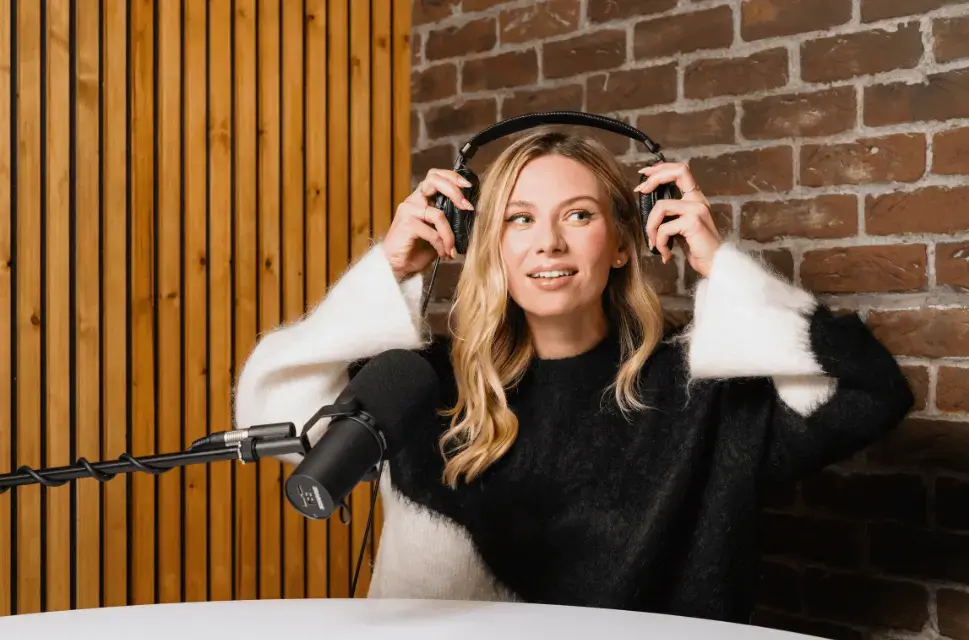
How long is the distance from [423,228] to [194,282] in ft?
2.48

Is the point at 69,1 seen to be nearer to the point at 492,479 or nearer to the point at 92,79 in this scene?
the point at 92,79

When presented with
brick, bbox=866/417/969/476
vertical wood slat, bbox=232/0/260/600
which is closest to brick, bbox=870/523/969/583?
brick, bbox=866/417/969/476

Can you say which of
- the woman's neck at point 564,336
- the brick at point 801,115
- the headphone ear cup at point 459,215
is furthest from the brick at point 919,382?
the headphone ear cup at point 459,215

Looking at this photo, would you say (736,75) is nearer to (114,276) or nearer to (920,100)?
(920,100)

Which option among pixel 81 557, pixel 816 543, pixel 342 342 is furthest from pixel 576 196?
pixel 81 557

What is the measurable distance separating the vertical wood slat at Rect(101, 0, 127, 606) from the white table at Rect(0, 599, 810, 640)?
976 mm

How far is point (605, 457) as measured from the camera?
163 centimetres

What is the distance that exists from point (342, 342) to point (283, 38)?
41.6 inches

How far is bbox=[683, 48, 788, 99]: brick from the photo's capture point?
1952mm

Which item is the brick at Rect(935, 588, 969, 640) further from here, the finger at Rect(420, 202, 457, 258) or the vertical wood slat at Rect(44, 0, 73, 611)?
the vertical wood slat at Rect(44, 0, 73, 611)

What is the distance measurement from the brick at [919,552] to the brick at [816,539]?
0.11 feet

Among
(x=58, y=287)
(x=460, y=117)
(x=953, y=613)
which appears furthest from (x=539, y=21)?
(x=953, y=613)

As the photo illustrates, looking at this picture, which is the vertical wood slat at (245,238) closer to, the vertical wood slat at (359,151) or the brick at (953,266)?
the vertical wood slat at (359,151)

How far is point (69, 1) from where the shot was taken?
77.0 inches
